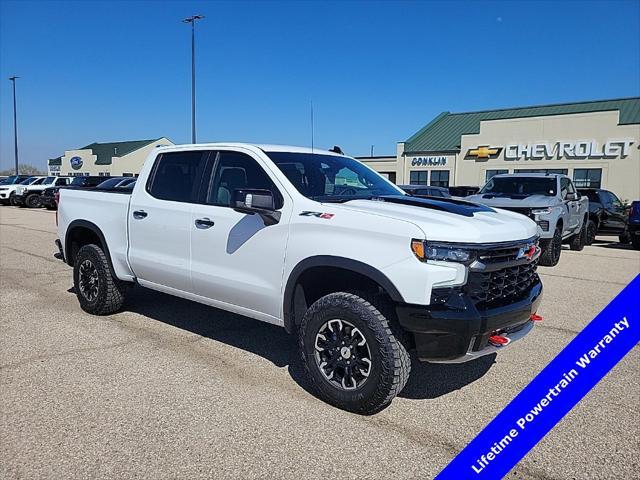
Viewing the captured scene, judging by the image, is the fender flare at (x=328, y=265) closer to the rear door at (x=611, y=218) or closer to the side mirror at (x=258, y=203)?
the side mirror at (x=258, y=203)

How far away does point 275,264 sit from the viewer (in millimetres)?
4020

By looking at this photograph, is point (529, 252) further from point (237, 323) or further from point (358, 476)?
point (237, 323)

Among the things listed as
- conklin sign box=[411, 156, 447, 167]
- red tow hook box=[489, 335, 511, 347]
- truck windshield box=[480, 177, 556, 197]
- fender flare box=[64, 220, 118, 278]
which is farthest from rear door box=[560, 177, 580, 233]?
conklin sign box=[411, 156, 447, 167]

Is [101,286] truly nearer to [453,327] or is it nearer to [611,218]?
[453,327]

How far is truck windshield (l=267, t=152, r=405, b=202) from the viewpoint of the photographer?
4.29 metres

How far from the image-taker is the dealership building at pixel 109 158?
208 feet

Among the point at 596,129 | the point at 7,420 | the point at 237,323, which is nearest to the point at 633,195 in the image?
the point at 596,129

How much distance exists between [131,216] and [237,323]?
161 centimetres

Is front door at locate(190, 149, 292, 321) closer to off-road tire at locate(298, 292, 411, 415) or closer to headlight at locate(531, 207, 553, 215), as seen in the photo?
off-road tire at locate(298, 292, 411, 415)

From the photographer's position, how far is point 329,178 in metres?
4.60

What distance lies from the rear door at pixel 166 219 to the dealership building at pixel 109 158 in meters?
57.7

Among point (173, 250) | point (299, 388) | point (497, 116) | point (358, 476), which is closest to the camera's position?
point (358, 476)

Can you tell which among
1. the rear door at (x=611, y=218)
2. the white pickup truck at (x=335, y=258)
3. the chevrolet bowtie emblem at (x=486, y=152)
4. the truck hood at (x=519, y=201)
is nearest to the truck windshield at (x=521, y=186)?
the truck hood at (x=519, y=201)

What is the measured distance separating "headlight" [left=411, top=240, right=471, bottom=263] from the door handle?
1.95 metres
